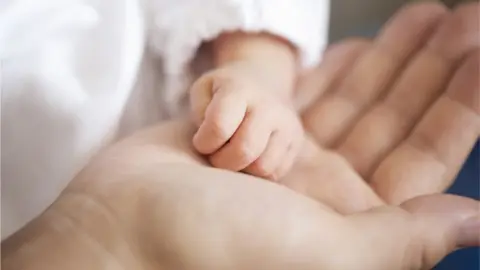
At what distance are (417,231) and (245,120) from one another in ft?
0.39

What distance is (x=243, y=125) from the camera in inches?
16.7

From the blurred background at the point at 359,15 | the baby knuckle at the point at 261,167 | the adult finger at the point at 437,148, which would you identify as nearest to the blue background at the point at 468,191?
the adult finger at the point at 437,148

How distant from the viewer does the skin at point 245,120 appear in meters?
0.42

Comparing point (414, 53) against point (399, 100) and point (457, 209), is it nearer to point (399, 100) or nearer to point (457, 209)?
point (399, 100)

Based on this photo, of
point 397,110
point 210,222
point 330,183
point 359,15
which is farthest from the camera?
point 359,15

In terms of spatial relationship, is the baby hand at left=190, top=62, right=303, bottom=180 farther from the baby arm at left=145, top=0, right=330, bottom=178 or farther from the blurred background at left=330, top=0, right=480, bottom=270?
the blurred background at left=330, top=0, right=480, bottom=270

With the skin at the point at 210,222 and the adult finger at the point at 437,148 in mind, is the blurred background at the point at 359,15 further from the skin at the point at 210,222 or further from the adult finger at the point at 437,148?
the skin at the point at 210,222

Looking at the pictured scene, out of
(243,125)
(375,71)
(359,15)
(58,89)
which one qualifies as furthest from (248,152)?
(359,15)

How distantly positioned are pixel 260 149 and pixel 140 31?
0.42 feet

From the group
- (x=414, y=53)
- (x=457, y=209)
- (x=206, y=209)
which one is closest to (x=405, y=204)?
(x=457, y=209)

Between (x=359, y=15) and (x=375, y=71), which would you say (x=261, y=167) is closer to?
(x=375, y=71)

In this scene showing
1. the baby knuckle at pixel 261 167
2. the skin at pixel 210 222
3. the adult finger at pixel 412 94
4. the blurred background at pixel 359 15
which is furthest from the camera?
the blurred background at pixel 359 15

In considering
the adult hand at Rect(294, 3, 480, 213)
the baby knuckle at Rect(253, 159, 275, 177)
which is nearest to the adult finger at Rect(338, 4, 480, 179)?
the adult hand at Rect(294, 3, 480, 213)

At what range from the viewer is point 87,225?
34cm
